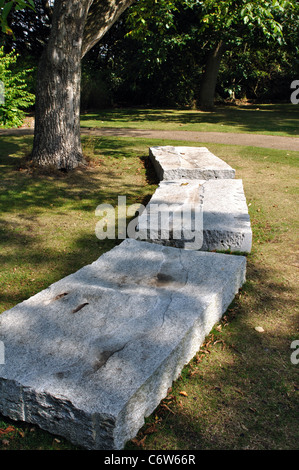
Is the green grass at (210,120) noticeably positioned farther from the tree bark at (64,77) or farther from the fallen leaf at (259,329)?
the fallen leaf at (259,329)

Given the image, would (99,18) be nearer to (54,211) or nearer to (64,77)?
(64,77)

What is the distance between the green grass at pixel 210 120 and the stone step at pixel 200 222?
25.9 feet

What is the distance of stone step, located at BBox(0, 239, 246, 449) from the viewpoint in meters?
2.01

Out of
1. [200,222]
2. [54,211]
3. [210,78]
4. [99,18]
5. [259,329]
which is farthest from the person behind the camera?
[210,78]

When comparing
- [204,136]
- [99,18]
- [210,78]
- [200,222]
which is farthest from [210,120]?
[200,222]

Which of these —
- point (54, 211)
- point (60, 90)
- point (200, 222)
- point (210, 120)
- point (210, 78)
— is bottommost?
point (54, 211)

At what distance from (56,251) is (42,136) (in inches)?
124

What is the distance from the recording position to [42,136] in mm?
6867

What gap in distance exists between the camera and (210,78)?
1811cm

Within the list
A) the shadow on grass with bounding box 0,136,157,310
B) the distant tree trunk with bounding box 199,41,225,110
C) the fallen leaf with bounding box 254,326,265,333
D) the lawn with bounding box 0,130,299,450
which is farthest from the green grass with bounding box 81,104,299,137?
the fallen leaf with bounding box 254,326,265,333

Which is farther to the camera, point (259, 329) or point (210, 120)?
point (210, 120)

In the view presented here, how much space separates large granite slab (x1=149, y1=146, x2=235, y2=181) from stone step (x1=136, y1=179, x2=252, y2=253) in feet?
4.28

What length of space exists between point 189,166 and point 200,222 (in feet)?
8.67
